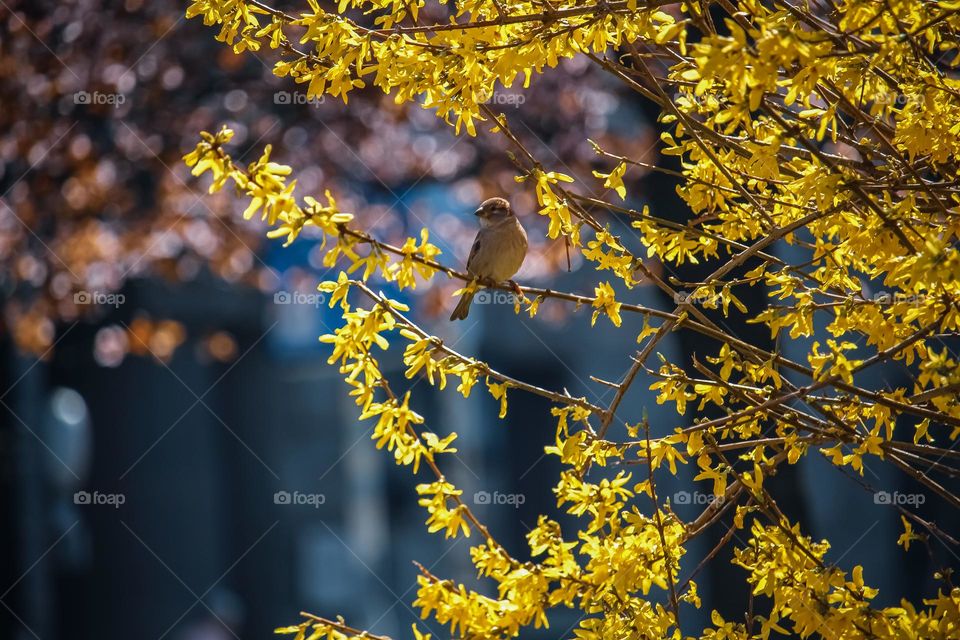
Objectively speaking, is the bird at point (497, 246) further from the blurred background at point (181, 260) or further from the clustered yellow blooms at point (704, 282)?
the clustered yellow blooms at point (704, 282)

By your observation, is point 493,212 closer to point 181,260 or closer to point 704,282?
point 704,282

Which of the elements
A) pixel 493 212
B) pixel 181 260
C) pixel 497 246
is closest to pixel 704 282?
pixel 497 246

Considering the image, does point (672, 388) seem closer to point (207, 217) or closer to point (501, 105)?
point (501, 105)

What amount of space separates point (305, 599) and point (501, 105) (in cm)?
1085

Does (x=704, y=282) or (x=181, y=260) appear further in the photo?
(x=181, y=260)

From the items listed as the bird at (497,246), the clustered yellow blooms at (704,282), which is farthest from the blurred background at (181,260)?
the clustered yellow blooms at (704,282)

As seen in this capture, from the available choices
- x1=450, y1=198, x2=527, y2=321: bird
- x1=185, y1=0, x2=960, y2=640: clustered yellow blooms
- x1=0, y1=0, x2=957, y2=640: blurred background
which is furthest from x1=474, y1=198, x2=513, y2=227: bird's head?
x1=185, y1=0, x2=960, y2=640: clustered yellow blooms

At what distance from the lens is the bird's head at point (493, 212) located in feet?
16.2

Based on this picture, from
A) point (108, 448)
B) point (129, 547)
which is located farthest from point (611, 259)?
point (129, 547)

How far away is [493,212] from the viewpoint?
196 inches

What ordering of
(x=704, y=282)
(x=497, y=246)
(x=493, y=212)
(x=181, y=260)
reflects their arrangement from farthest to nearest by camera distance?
(x=181, y=260), (x=493, y=212), (x=497, y=246), (x=704, y=282)

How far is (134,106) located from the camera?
782cm

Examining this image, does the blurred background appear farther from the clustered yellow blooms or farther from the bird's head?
the clustered yellow blooms

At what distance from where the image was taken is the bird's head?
495cm
